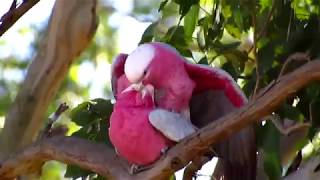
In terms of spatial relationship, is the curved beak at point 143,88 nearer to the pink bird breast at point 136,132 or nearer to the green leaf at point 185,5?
the pink bird breast at point 136,132

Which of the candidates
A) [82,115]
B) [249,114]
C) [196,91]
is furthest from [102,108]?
[249,114]

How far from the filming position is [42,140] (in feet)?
2.79

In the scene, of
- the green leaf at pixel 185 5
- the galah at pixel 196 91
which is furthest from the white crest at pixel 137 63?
the green leaf at pixel 185 5

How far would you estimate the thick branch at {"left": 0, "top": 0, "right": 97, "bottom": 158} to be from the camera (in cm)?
102

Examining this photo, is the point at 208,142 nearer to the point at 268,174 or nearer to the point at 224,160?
the point at 224,160

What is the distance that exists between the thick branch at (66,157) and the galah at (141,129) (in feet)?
0.12

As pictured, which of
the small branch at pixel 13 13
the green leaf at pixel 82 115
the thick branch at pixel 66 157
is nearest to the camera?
the thick branch at pixel 66 157

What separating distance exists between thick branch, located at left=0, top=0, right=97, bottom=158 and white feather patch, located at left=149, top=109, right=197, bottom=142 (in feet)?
1.05

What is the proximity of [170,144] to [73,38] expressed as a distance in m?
0.33

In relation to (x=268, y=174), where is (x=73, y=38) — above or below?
above

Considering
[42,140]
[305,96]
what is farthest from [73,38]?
[305,96]

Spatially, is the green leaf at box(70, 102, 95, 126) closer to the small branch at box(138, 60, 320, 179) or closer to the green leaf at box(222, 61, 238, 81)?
the green leaf at box(222, 61, 238, 81)

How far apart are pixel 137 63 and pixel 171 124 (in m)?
0.07

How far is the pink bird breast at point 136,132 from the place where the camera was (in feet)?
2.37
